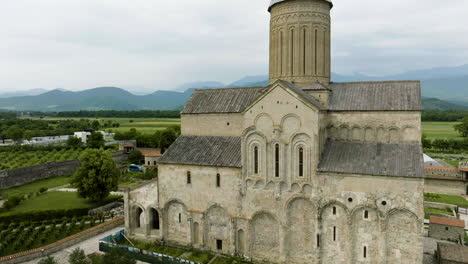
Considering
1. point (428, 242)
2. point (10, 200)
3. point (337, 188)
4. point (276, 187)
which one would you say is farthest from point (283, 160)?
point (10, 200)

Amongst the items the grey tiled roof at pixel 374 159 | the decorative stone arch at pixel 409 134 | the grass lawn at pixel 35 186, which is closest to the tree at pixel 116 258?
the grey tiled roof at pixel 374 159

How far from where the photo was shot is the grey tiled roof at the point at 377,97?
1648 centimetres

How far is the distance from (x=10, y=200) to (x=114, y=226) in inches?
423

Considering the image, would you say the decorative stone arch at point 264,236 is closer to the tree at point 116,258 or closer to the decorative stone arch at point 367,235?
the decorative stone arch at point 367,235

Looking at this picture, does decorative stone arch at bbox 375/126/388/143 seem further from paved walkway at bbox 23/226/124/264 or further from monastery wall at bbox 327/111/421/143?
paved walkway at bbox 23/226/124/264

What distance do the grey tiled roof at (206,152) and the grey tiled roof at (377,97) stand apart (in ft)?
21.2

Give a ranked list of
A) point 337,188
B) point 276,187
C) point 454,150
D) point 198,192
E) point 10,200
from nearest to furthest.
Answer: point 337,188 → point 276,187 → point 198,192 → point 10,200 → point 454,150

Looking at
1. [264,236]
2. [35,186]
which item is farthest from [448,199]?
[35,186]

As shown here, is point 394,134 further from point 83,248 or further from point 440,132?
point 440,132

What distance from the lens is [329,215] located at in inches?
631

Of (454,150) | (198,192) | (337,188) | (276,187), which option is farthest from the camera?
(454,150)

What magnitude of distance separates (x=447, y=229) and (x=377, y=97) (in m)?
11.3

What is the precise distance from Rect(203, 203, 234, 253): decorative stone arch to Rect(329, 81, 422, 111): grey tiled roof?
911 centimetres

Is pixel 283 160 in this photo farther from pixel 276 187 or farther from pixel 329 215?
pixel 329 215
